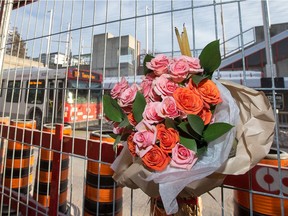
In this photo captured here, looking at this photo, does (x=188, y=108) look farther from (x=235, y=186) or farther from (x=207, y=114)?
(x=235, y=186)

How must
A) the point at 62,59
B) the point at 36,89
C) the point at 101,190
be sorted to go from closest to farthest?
the point at 101,190, the point at 36,89, the point at 62,59

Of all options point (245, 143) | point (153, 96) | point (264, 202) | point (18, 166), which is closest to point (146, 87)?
point (153, 96)

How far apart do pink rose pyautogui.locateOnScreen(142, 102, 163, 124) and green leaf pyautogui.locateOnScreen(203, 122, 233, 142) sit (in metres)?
0.15

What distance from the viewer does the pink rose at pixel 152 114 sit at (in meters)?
0.66

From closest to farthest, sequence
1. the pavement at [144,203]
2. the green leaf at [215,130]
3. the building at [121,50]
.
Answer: the green leaf at [215,130] < the building at [121,50] < the pavement at [144,203]

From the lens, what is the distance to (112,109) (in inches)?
32.2

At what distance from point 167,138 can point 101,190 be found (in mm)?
975

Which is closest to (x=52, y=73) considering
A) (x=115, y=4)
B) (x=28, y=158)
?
(x=28, y=158)

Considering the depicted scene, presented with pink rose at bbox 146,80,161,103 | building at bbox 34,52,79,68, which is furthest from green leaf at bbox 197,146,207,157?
building at bbox 34,52,79,68

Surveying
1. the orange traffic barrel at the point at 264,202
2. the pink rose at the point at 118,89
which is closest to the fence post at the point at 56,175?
the pink rose at the point at 118,89

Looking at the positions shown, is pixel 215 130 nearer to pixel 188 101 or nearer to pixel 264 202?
pixel 188 101

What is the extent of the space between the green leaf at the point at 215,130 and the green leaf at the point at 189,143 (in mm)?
39

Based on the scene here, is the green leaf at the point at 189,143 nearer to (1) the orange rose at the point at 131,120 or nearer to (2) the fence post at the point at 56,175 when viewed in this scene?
(1) the orange rose at the point at 131,120

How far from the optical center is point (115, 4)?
4.45ft
